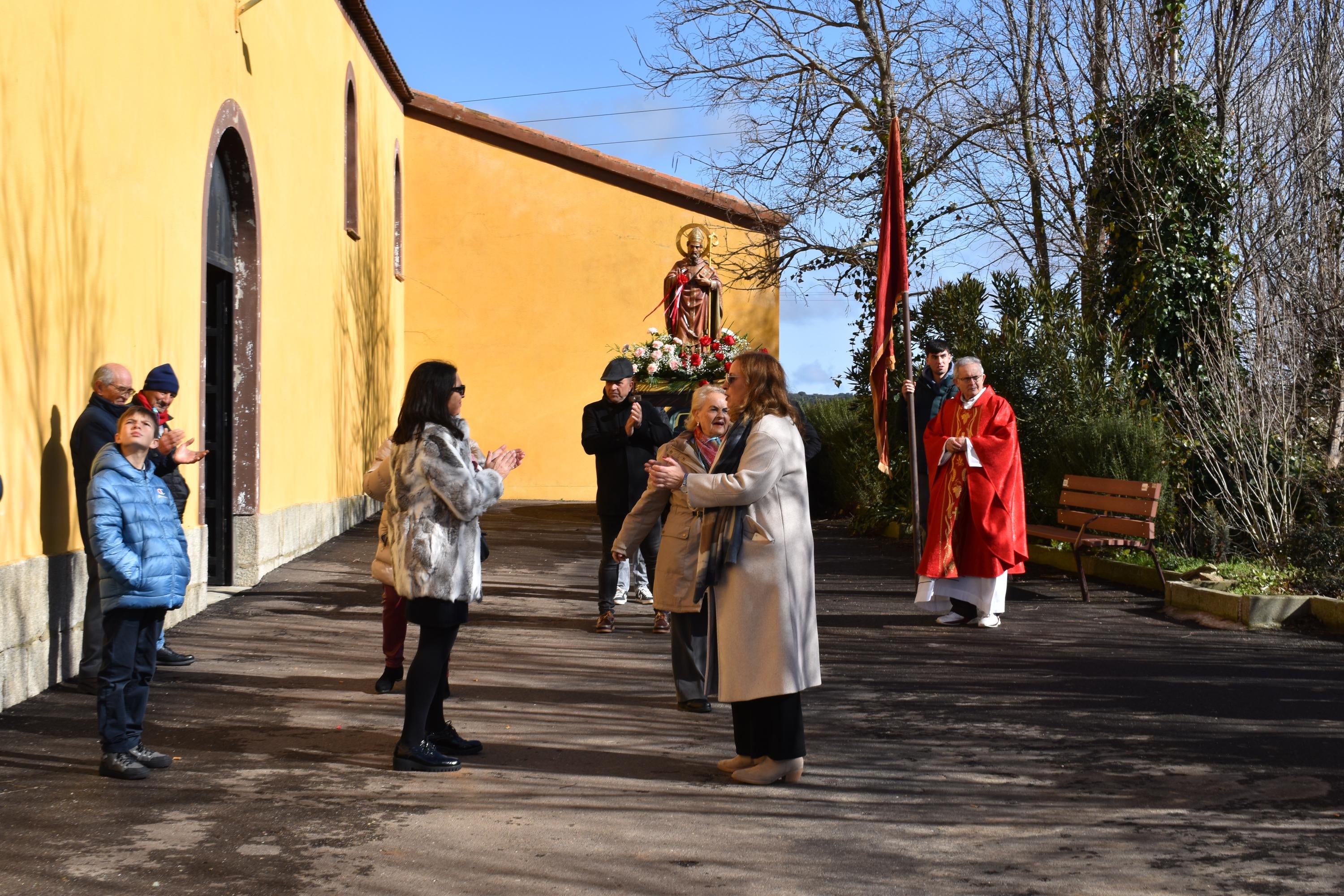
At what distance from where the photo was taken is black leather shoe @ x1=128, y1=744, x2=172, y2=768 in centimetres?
550

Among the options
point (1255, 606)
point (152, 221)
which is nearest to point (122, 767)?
point (152, 221)

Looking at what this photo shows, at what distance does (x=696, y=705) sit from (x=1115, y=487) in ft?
19.5

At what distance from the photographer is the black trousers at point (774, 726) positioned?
17.6 ft

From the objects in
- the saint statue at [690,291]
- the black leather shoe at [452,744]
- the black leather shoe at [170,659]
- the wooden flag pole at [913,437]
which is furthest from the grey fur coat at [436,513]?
the saint statue at [690,291]

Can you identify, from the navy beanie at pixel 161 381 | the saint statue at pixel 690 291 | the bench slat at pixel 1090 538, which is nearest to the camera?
the navy beanie at pixel 161 381

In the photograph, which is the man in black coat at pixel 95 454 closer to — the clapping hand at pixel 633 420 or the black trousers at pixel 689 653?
the black trousers at pixel 689 653

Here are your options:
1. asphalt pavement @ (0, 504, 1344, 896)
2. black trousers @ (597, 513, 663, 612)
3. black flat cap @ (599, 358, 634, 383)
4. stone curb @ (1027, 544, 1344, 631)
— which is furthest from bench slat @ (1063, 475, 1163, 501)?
black flat cap @ (599, 358, 634, 383)

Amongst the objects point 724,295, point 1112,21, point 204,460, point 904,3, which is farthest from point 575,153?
point 204,460

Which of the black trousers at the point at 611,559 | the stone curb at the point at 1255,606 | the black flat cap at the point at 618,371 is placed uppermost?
the black flat cap at the point at 618,371

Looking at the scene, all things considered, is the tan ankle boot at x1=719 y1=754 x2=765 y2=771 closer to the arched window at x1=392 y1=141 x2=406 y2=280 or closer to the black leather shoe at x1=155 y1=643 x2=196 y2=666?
the black leather shoe at x1=155 y1=643 x2=196 y2=666

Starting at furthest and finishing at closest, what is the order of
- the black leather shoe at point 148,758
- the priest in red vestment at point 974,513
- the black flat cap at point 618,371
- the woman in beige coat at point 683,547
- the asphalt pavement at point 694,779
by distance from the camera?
the priest in red vestment at point 974,513, the black flat cap at point 618,371, the woman in beige coat at point 683,547, the black leather shoe at point 148,758, the asphalt pavement at point 694,779

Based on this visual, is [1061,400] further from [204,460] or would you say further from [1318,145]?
[204,460]

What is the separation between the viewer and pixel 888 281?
11.4 m

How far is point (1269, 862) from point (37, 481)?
594 cm
